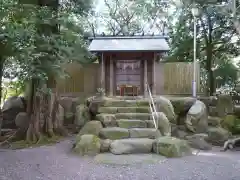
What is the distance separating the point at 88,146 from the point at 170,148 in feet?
6.76

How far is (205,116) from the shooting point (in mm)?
9305

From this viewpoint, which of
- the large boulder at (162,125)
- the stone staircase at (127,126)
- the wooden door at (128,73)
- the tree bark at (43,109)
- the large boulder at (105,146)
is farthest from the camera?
the wooden door at (128,73)

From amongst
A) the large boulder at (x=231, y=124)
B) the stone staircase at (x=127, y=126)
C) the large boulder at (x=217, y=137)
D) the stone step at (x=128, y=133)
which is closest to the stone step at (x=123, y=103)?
the stone staircase at (x=127, y=126)

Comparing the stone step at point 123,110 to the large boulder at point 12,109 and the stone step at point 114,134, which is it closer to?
the stone step at point 114,134

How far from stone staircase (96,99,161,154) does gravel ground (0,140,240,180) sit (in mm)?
894

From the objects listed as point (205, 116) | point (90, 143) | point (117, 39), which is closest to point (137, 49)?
point (117, 39)

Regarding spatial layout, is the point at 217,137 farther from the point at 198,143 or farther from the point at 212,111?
the point at 212,111

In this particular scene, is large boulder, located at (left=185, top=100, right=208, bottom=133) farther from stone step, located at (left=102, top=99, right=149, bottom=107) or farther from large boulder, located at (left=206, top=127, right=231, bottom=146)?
stone step, located at (left=102, top=99, right=149, bottom=107)

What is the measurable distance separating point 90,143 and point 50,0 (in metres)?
5.47

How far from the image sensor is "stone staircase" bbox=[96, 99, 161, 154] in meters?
6.57

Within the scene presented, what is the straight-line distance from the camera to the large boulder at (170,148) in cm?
631

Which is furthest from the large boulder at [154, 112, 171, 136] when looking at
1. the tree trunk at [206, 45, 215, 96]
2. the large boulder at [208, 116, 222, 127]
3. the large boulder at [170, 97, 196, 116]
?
the tree trunk at [206, 45, 215, 96]

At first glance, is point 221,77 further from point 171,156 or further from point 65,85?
point 171,156

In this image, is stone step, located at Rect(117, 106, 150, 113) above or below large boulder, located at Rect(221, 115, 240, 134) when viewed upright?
above
